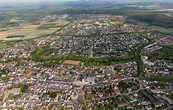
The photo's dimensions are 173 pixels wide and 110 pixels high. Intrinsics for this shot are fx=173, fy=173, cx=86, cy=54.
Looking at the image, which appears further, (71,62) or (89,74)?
(71,62)

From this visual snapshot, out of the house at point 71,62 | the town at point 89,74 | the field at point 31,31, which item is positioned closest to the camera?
the town at point 89,74

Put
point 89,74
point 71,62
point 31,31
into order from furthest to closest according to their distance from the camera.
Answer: point 31,31, point 71,62, point 89,74

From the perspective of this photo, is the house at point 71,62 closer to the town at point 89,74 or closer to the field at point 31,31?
the town at point 89,74

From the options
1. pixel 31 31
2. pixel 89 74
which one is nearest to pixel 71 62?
pixel 89 74

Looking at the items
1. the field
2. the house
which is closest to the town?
the house

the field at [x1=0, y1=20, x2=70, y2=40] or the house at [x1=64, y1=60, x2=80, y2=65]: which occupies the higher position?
the field at [x1=0, y1=20, x2=70, y2=40]

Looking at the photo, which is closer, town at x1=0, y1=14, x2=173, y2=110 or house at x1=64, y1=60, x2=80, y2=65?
town at x1=0, y1=14, x2=173, y2=110

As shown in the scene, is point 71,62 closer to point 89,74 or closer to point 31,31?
point 89,74

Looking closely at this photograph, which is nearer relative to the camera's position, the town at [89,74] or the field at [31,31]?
the town at [89,74]

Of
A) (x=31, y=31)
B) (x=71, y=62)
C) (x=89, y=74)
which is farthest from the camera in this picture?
(x=31, y=31)

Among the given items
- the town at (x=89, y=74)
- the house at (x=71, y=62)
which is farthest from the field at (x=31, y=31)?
the house at (x=71, y=62)

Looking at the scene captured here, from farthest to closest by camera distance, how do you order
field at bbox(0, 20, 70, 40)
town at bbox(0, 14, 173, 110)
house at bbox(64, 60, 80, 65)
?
field at bbox(0, 20, 70, 40) → house at bbox(64, 60, 80, 65) → town at bbox(0, 14, 173, 110)

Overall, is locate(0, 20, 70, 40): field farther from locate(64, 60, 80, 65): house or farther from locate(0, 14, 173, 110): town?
locate(64, 60, 80, 65): house
